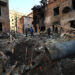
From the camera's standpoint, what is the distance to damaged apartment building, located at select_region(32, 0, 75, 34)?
12.1m

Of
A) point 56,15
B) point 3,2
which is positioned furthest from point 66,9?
point 3,2

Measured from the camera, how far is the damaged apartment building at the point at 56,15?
12110 mm

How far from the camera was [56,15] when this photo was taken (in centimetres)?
1505

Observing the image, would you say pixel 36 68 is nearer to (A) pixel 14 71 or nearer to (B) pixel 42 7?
(A) pixel 14 71

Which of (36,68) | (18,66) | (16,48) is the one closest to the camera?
(36,68)

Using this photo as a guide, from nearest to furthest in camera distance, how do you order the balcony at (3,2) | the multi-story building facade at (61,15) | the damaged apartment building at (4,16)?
the multi-story building facade at (61,15), the balcony at (3,2), the damaged apartment building at (4,16)

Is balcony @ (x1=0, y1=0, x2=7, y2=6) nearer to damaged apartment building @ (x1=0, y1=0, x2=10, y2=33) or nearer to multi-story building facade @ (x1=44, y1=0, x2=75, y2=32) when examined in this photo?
damaged apartment building @ (x1=0, y1=0, x2=10, y2=33)

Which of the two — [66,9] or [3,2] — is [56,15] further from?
[3,2]

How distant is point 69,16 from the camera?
12281 millimetres

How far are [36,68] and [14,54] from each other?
2684 millimetres

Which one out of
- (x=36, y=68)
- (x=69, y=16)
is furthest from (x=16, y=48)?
(x=69, y=16)

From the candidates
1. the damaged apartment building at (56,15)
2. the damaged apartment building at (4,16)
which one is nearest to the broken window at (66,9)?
the damaged apartment building at (56,15)

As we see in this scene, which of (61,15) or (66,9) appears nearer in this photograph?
(66,9)

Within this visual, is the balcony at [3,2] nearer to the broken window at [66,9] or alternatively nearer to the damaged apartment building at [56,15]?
the damaged apartment building at [56,15]
